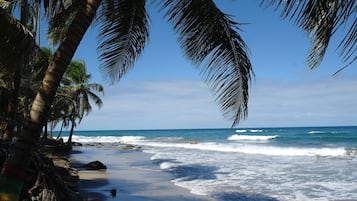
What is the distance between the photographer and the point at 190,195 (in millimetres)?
11117

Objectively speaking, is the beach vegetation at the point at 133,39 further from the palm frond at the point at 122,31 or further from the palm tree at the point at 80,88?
the palm tree at the point at 80,88

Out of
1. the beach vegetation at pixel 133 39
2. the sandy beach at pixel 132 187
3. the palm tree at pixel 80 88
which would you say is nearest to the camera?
the beach vegetation at pixel 133 39

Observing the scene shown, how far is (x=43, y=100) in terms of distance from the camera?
3125mm

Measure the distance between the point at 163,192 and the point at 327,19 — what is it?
377 inches

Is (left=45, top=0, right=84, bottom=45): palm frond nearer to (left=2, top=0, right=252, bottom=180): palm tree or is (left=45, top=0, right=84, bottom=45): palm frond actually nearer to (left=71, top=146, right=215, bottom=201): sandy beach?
(left=2, top=0, right=252, bottom=180): palm tree

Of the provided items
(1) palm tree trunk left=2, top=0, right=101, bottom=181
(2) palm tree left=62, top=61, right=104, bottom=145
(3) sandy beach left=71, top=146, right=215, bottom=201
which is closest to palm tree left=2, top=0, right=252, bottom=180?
(1) palm tree trunk left=2, top=0, right=101, bottom=181

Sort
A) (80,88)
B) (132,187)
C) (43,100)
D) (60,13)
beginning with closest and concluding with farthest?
(43,100)
(60,13)
(132,187)
(80,88)

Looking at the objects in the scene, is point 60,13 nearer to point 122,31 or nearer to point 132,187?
point 122,31

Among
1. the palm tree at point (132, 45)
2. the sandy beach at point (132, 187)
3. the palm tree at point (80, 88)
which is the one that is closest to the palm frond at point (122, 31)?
the palm tree at point (132, 45)

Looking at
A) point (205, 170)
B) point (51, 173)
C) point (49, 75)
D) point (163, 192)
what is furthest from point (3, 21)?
point (205, 170)

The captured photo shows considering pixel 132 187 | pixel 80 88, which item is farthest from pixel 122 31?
pixel 80 88

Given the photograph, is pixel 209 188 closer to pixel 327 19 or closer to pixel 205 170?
pixel 205 170

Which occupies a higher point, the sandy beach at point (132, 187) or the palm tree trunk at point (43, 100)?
the palm tree trunk at point (43, 100)

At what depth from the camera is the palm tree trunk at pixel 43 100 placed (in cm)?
297
